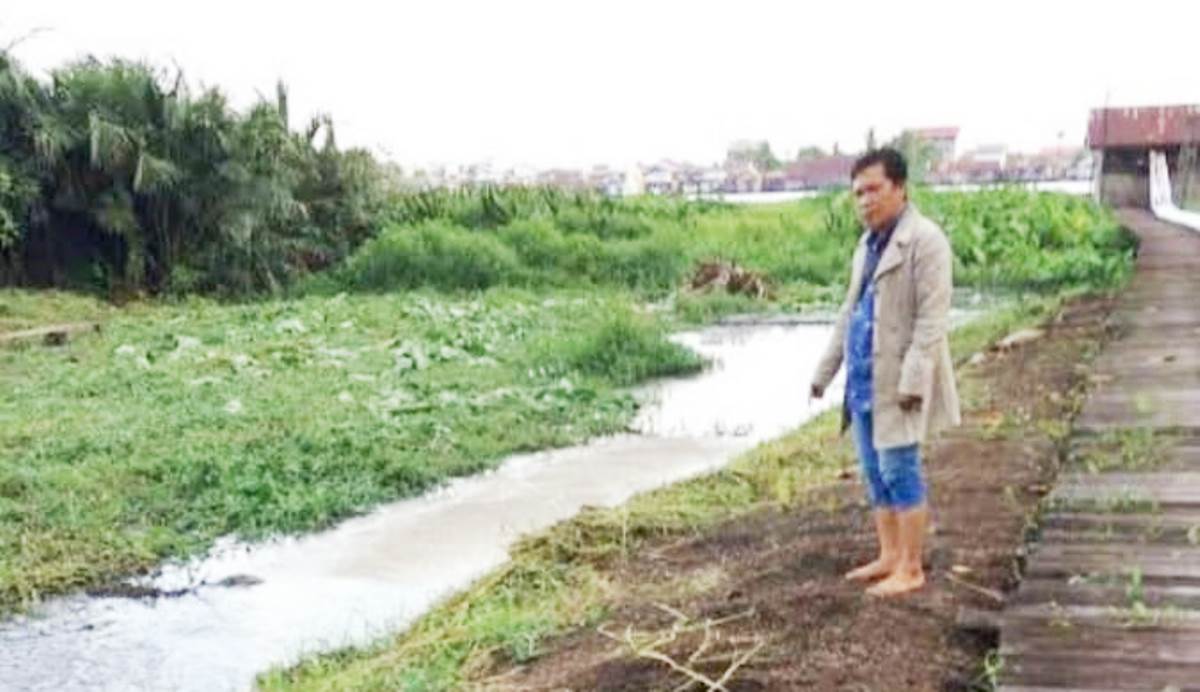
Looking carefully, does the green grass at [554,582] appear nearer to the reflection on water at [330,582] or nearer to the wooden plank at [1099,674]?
the reflection on water at [330,582]

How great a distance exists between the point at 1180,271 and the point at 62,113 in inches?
588

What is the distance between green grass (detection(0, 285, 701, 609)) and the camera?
677cm

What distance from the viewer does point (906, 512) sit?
13.1 feet

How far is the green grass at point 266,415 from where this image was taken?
22.2 ft

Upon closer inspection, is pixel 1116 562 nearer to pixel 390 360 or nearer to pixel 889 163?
pixel 889 163

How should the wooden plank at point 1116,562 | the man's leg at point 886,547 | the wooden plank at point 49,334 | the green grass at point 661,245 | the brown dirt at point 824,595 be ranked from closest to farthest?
the brown dirt at point 824,595 → the wooden plank at point 1116,562 → the man's leg at point 886,547 → the wooden plank at point 49,334 → the green grass at point 661,245

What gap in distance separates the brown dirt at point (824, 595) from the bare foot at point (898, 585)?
0.13 ft

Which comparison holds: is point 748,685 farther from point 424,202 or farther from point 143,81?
point 424,202

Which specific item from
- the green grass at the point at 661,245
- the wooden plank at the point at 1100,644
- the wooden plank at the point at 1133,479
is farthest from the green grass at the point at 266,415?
the green grass at the point at 661,245

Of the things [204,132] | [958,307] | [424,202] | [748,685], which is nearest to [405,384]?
[748,685]

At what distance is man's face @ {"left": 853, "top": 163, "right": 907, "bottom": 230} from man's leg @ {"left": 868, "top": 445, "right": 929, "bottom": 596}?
2.24 feet

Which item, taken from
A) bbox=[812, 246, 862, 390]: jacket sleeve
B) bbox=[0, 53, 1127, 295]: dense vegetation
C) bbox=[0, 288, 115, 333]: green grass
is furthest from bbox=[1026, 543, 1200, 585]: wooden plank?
bbox=[0, 288, 115, 333]: green grass

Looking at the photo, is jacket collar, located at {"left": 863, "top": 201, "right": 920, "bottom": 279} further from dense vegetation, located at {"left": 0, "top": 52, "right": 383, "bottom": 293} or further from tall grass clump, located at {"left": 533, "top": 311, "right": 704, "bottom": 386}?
dense vegetation, located at {"left": 0, "top": 52, "right": 383, "bottom": 293}

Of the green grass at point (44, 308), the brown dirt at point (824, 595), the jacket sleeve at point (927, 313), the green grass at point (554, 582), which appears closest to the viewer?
the brown dirt at point (824, 595)
